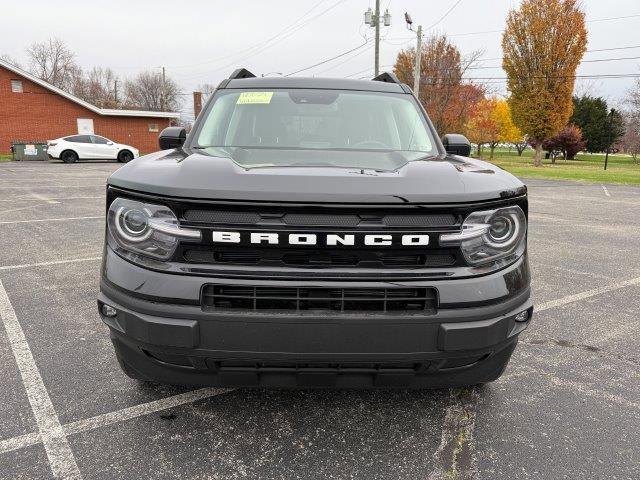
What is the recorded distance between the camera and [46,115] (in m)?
31.8

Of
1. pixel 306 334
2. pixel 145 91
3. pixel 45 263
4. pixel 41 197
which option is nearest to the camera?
pixel 306 334

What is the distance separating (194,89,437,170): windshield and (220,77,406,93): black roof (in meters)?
0.08

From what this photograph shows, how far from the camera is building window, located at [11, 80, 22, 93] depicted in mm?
30542

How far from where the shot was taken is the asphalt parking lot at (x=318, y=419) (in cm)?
210

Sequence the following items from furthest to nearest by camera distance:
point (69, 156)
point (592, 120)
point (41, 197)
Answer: point (592, 120) → point (69, 156) → point (41, 197)

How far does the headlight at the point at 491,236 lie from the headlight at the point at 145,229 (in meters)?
1.06


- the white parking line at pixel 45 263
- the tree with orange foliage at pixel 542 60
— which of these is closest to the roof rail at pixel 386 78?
the white parking line at pixel 45 263

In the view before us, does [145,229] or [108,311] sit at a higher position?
[145,229]

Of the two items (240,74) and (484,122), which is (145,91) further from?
(240,74)

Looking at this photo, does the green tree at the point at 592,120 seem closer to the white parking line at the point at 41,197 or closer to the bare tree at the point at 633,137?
the bare tree at the point at 633,137

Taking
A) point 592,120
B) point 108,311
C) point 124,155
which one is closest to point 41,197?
point 108,311

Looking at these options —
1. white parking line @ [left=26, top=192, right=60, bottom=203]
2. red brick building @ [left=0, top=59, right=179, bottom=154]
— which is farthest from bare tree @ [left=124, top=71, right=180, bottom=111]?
white parking line @ [left=26, top=192, right=60, bottom=203]

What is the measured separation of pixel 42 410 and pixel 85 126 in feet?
115

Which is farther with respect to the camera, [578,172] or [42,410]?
[578,172]
